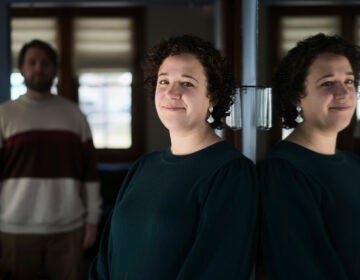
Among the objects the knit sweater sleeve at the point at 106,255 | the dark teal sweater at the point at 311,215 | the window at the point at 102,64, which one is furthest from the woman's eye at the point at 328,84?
the window at the point at 102,64

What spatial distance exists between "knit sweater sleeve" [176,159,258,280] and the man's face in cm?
124

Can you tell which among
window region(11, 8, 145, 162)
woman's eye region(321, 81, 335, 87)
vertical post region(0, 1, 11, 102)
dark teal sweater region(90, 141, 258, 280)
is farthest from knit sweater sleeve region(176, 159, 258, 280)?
window region(11, 8, 145, 162)

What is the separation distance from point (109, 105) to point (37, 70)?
2.71 m

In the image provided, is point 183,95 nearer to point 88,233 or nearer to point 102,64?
point 88,233

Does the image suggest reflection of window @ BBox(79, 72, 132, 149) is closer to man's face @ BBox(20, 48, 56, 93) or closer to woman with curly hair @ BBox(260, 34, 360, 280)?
man's face @ BBox(20, 48, 56, 93)

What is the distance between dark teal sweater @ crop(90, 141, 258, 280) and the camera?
1.06 metres

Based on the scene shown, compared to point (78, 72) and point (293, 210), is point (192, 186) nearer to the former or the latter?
point (293, 210)

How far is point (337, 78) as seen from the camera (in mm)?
966

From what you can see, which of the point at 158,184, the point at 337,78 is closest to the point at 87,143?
the point at 158,184

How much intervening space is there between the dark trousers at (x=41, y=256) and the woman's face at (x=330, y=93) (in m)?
1.38

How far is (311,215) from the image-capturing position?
0.99 m

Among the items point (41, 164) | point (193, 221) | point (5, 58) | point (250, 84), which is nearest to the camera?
point (193, 221)

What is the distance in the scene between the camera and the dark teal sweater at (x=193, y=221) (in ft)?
3.48

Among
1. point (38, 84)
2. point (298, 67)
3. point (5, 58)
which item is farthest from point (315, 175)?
point (5, 58)
